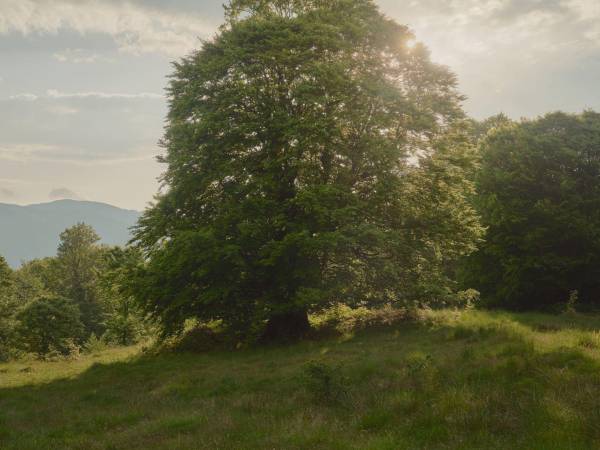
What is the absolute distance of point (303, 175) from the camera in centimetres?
2456

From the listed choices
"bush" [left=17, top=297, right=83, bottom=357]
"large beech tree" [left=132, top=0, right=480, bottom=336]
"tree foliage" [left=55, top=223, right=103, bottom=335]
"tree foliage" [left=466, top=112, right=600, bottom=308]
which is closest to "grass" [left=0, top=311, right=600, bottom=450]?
"large beech tree" [left=132, top=0, right=480, bottom=336]

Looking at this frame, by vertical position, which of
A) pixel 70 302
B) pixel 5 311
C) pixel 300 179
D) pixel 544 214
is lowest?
pixel 5 311

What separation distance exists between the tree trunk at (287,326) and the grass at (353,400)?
419 centimetres

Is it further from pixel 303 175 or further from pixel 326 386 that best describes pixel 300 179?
pixel 326 386

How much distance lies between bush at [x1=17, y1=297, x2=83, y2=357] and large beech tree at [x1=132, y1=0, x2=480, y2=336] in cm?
2536

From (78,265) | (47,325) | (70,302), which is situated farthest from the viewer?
(78,265)

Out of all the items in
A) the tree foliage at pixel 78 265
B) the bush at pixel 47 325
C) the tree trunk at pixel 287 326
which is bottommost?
the bush at pixel 47 325

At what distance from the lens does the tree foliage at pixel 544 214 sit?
33.5 meters

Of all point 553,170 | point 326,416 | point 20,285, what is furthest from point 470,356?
point 20,285

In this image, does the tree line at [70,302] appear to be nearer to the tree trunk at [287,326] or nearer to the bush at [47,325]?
the bush at [47,325]

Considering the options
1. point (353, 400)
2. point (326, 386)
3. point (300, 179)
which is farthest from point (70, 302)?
point (353, 400)

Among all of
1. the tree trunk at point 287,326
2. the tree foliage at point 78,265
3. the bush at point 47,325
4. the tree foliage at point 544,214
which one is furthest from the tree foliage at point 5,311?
the tree foliage at point 544,214

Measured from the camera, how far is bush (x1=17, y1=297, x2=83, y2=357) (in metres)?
43.7

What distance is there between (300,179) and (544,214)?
63.7ft
